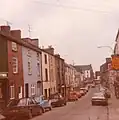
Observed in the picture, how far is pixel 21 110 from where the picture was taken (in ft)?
82.3

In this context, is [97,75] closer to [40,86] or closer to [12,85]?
[40,86]

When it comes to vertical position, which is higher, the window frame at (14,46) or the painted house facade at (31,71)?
the window frame at (14,46)

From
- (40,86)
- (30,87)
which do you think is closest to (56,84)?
(40,86)

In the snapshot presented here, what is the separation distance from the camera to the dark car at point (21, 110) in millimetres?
24766

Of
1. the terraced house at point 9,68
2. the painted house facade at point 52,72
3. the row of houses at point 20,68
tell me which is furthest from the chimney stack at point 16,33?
the painted house facade at point 52,72

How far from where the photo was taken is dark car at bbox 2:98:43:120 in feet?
81.3

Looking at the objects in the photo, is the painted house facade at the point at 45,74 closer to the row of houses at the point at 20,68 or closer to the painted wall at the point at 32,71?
the row of houses at the point at 20,68

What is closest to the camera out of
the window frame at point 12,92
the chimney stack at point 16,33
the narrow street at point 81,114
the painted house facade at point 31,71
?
the narrow street at point 81,114

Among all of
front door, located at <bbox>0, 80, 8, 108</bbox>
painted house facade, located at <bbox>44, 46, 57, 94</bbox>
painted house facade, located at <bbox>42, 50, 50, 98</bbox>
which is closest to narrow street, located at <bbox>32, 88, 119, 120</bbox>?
front door, located at <bbox>0, 80, 8, 108</bbox>

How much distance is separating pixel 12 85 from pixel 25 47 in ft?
22.2

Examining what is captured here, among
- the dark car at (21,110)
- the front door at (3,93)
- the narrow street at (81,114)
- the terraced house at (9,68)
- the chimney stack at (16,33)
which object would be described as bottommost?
the narrow street at (81,114)

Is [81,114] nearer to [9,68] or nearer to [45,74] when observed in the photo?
[9,68]

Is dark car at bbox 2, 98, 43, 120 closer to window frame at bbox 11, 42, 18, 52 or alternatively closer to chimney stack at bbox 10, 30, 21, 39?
window frame at bbox 11, 42, 18, 52

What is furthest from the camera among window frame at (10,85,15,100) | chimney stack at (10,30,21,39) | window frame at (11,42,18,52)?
chimney stack at (10,30,21,39)
